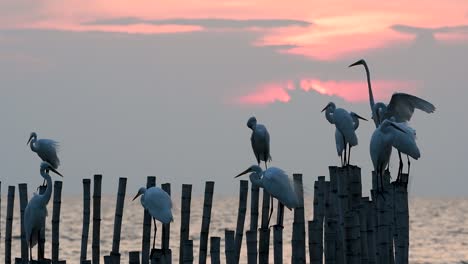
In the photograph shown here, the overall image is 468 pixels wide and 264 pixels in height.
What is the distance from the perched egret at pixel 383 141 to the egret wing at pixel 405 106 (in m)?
2.14

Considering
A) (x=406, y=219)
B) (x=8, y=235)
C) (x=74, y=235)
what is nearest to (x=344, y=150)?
(x=406, y=219)

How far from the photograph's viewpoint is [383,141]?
45.5ft

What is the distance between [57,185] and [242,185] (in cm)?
256

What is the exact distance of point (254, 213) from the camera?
1560 cm

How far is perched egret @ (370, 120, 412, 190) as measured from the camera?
1388 cm

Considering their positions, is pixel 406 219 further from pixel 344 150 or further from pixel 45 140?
pixel 45 140

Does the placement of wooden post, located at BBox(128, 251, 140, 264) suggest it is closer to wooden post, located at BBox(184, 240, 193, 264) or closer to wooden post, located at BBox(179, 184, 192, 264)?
wooden post, located at BBox(184, 240, 193, 264)

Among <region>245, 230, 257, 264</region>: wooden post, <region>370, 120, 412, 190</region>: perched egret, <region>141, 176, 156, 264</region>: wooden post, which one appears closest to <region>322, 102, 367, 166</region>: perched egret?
<region>370, 120, 412, 190</region>: perched egret

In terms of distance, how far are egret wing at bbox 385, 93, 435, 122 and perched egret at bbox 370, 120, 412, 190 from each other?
7.02 ft

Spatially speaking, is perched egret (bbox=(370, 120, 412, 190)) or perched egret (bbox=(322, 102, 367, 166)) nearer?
perched egret (bbox=(370, 120, 412, 190))

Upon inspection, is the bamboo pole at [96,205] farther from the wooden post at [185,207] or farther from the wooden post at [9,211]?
the wooden post at [9,211]

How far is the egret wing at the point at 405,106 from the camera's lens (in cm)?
1609

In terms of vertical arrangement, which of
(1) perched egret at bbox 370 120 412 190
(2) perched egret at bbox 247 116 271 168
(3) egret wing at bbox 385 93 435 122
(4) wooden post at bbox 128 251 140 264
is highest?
(3) egret wing at bbox 385 93 435 122

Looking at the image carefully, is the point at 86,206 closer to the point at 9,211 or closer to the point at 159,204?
the point at 9,211
